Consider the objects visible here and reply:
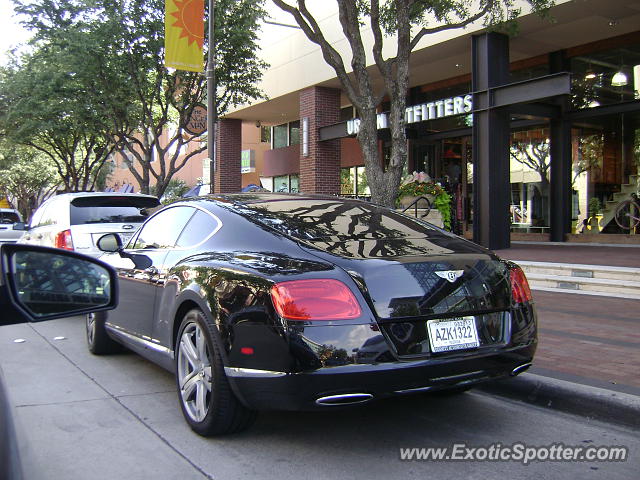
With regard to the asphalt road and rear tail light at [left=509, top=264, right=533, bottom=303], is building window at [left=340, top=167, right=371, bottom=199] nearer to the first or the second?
the asphalt road

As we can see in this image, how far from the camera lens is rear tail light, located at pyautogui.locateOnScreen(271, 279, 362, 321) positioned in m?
3.26

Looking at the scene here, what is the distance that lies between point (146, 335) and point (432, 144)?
53.2 ft

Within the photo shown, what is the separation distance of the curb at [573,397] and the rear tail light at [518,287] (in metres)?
0.63

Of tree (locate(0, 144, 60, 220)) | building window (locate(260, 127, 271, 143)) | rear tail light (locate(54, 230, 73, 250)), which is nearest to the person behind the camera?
rear tail light (locate(54, 230, 73, 250))

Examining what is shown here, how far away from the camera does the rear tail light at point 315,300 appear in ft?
10.7

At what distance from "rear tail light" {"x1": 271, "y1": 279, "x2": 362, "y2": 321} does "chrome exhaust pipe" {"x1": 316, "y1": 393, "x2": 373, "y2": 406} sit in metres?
0.40

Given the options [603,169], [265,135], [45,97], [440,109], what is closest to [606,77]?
[603,169]

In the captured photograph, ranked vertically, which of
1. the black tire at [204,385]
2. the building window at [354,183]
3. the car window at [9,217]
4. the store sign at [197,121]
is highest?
the store sign at [197,121]

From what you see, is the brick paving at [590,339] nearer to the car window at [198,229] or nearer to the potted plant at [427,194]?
the car window at [198,229]

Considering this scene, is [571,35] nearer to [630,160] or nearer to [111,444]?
[630,160]

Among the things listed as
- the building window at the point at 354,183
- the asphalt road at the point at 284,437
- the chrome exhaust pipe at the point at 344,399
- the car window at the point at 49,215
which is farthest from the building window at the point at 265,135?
the chrome exhaust pipe at the point at 344,399

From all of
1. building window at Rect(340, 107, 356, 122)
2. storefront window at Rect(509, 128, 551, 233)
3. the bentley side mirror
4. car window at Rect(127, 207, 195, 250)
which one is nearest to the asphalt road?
the bentley side mirror

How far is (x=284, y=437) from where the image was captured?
383 centimetres

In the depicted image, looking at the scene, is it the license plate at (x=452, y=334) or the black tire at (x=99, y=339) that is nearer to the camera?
the license plate at (x=452, y=334)
